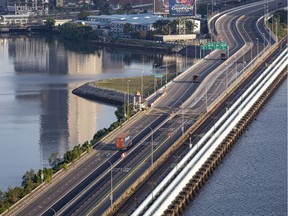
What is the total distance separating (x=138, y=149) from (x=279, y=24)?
70763 mm

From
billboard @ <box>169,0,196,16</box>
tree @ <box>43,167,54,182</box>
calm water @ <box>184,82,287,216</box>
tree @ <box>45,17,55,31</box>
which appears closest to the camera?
calm water @ <box>184,82,287,216</box>

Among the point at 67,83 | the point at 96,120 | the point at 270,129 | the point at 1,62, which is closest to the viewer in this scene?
the point at 270,129

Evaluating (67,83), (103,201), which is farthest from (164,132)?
(67,83)

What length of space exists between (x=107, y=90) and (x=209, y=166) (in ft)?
97.1

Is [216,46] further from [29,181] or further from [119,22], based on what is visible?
[29,181]

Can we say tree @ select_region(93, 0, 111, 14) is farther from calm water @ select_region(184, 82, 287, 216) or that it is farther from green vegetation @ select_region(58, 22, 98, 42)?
calm water @ select_region(184, 82, 287, 216)

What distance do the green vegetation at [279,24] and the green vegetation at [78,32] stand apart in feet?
78.3

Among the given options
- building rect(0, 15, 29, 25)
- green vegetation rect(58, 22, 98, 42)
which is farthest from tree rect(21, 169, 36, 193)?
building rect(0, 15, 29, 25)

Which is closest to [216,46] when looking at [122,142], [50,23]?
[122,142]

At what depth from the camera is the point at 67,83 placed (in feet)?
326

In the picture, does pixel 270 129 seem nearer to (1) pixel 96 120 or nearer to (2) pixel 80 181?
(1) pixel 96 120

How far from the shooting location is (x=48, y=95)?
91.6m

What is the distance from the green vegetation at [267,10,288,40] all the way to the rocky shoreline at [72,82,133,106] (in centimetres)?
3703

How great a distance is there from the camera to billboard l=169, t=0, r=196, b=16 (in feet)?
416
